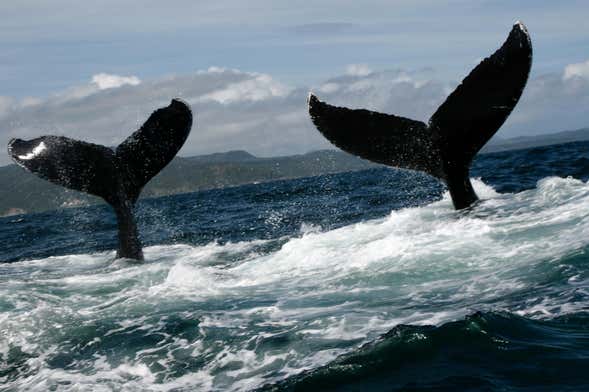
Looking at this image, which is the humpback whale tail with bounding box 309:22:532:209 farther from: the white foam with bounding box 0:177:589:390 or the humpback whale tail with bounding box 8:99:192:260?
the humpback whale tail with bounding box 8:99:192:260

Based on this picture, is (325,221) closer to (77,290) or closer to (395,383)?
(77,290)

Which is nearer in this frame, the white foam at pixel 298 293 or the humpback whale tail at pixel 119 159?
the white foam at pixel 298 293

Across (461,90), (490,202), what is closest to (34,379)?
(461,90)

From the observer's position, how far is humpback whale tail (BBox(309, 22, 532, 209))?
865 cm

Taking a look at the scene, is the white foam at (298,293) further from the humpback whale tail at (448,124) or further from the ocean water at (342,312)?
the humpback whale tail at (448,124)

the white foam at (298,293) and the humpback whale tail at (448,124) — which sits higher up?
the humpback whale tail at (448,124)

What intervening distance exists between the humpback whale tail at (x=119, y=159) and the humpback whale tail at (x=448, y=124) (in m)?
2.60

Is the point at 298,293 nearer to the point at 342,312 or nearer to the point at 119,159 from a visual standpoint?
the point at 342,312

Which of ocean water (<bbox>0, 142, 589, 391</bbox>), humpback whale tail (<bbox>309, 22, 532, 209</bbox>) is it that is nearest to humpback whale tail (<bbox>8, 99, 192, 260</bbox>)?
ocean water (<bbox>0, 142, 589, 391</bbox>)

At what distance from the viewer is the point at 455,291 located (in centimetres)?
777

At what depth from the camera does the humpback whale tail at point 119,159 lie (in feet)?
34.9

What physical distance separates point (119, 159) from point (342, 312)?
5.55 metres

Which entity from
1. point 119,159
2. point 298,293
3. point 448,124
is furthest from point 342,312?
point 119,159

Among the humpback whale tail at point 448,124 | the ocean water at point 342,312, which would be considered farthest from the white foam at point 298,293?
the humpback whale tail at point 448,124
